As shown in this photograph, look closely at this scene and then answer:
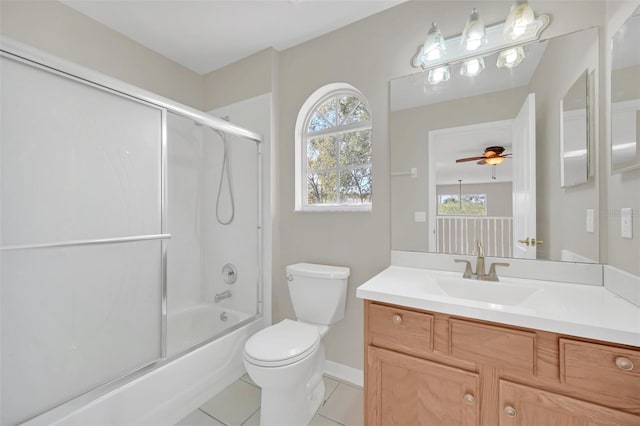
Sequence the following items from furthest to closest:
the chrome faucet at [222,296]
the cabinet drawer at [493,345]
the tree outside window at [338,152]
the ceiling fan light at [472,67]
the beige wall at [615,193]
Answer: the chrome faucet at [222,296]
the tree outside window at [338,152]
the ceiling fan light at [472,67]
the beige wall at [615,193]
the cabinet drawer at [493,345]

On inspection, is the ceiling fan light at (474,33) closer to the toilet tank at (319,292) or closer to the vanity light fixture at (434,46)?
the vanity light fixture at (434,46)

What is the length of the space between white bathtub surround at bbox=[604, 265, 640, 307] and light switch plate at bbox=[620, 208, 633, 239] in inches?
6.0

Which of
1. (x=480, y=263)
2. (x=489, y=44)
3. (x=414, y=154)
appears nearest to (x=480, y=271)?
(x=480, y=263)

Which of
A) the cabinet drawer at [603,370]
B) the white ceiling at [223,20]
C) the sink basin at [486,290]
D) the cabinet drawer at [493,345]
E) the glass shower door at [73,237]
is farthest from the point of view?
the white ceiling at [223,20]

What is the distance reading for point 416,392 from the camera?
107 cm

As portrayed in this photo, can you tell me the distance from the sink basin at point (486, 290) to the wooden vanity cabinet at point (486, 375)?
37 cm

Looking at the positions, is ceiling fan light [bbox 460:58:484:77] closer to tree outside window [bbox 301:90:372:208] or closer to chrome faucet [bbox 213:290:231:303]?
tree outside window [bbox 301:90:372:208]

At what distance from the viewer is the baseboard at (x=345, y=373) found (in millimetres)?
1798

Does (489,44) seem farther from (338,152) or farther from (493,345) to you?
(493,345)

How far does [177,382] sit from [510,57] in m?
2.54

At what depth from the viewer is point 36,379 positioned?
3.76ft

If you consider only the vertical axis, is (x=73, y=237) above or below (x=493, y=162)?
below

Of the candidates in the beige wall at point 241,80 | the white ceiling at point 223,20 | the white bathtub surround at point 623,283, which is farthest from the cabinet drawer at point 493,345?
the beige wall at point 241,80

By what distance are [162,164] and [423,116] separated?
5.19 ft
